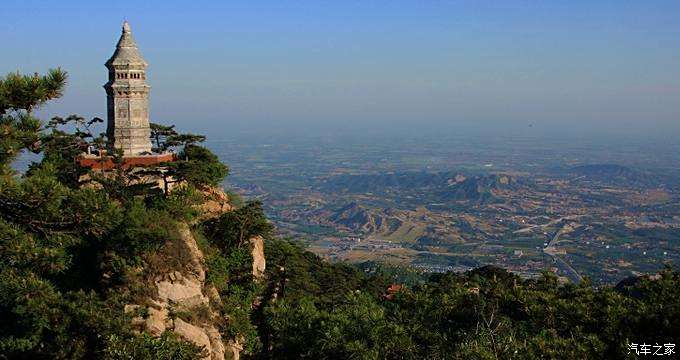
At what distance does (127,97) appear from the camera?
78.0ft

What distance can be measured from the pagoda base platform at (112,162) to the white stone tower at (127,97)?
957mm

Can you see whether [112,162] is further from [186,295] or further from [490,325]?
[490,325]

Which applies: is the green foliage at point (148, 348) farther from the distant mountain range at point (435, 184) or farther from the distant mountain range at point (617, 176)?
the distant mountain range at point (617, 176)

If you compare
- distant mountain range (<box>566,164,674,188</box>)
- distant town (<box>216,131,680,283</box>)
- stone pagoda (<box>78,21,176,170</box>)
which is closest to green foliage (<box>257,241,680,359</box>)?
stone pagoda (<box>78,21,176,170</box>)

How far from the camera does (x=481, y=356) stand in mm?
11484

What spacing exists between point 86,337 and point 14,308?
158cm

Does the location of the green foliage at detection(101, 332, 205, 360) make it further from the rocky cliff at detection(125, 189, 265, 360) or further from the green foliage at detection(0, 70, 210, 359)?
the rocky cliff at detection(125, 189, 265, 360)

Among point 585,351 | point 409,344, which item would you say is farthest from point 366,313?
point 585,351

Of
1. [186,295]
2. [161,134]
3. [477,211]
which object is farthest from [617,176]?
[186,295]

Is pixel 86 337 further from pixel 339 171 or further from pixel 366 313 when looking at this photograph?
pixel 339 171

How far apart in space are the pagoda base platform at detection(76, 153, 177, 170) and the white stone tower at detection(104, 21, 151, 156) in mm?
957

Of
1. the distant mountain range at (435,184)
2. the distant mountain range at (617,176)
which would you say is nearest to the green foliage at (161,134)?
the distant mountain range at (435,184)

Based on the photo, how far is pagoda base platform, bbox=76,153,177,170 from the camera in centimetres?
2206

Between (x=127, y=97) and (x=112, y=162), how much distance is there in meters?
2.80
